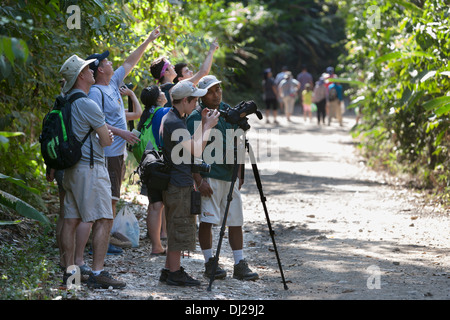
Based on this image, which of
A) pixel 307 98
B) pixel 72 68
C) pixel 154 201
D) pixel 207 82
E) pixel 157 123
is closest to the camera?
pixel 72 68

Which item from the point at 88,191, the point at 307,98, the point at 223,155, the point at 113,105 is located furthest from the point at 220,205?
the point at 307,98

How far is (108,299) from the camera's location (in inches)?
219

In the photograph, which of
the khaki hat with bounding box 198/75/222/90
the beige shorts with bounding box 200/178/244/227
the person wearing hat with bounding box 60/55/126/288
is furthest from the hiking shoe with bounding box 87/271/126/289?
the khaki hat with bounding box 198/75/222/90

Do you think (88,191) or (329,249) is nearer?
(88,191)

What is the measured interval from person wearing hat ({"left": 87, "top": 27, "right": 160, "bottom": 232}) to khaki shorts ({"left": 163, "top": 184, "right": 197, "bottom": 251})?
90cm

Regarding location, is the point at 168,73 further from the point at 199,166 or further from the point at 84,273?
the point at 84,273

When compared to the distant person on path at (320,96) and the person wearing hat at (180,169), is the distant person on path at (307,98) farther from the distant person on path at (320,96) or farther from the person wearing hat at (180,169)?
the person wearing hat at (180,169)

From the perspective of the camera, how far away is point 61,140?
19.1 feet

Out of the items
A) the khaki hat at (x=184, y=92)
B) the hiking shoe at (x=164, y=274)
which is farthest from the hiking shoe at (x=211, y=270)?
the khaki hat at (x=184, y=92)

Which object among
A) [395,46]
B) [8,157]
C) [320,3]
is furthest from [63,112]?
[320,3]

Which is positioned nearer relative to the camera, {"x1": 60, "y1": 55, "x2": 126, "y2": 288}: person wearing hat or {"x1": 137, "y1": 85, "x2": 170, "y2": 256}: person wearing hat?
{"x1": 60, "y1": 55, "x2": 126, "y2": 288}: person wearing hat

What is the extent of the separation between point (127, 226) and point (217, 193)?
1.64 metres

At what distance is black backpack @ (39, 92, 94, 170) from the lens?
19.1 feet

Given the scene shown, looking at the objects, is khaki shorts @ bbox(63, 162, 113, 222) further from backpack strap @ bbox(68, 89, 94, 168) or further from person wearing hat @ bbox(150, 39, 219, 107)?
person wearing hat @ bbox(150, 39, 219, 107)
